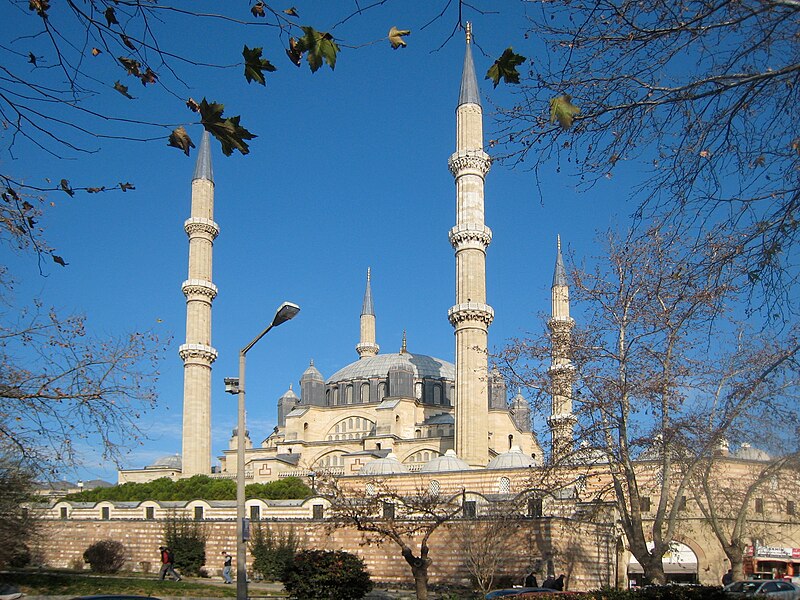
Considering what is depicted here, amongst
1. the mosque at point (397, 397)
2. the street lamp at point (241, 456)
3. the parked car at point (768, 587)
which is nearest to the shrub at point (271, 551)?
the mosque at point (397, 397)

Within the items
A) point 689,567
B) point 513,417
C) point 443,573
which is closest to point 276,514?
point 443,573

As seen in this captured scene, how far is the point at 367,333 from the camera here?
6912cm

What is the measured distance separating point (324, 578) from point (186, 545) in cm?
1537

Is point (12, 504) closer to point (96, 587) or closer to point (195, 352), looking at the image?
point (96, 587)

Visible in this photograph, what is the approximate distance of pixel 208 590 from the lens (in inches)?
800

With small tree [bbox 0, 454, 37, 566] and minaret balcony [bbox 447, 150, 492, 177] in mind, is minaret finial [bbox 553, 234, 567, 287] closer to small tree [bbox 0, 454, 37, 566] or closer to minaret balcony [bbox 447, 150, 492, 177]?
minaret balcony [bbox 447, 150, 492, 177]

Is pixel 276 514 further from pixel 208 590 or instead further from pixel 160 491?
pixel 208 590

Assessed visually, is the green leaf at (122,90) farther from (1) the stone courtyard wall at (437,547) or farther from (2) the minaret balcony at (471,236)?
(2) the minaret balcony at (471,236)

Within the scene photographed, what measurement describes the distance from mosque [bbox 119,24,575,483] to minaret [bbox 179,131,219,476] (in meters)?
0.06

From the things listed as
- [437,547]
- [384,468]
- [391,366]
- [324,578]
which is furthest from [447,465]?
[324,578]

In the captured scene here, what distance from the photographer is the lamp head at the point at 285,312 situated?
11570 millimetres

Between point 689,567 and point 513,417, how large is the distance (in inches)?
1086

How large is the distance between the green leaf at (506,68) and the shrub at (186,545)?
89.4 ft

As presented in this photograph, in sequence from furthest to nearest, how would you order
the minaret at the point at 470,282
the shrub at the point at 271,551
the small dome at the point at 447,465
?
1. the minaret at the point at 470,282
2. the small dome at the point at 447,465
3. the shrub at the point at 271,551
